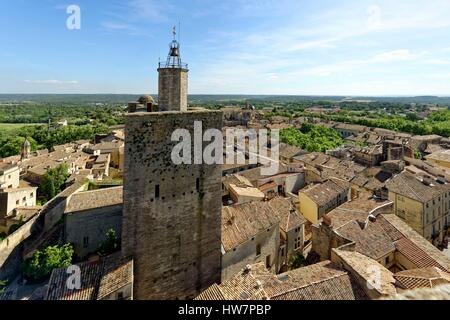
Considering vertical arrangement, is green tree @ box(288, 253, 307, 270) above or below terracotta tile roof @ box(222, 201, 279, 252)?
below

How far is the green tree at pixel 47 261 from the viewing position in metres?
18.7

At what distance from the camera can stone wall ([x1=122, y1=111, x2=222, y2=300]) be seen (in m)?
15.4

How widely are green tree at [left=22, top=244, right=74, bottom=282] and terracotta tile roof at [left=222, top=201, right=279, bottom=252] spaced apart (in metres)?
10.1

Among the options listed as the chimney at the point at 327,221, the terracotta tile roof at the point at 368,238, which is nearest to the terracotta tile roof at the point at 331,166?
the terracotta tile roof at the point at 368,238

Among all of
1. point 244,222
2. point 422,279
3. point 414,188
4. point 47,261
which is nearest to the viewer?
point 422,279

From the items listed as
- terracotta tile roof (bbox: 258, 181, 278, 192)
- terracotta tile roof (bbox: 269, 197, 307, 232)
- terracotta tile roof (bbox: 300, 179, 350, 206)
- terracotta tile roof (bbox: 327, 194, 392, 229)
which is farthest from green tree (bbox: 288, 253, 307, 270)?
terracotta tile roof (bbox: 258, 181, 278, 192)

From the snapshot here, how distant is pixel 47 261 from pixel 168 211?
912 centimetres

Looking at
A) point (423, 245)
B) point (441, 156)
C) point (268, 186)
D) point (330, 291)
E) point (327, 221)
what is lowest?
point (330, 291)

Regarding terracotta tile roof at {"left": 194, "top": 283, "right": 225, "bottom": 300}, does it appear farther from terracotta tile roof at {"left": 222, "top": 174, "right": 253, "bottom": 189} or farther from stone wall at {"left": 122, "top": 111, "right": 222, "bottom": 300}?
terracotta tile roof at {"left": 222, "top": 174, "right": 253, "bottom": 189}

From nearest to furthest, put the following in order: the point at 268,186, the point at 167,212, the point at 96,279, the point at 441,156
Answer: the point at 96,279, the point at 167,212, the point at 268,186, the point at 441,156

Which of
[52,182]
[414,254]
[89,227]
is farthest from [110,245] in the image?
[414,254]

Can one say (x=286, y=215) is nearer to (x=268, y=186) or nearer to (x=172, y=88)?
(x=268, y=186)

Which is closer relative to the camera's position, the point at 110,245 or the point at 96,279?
the point at 96,279

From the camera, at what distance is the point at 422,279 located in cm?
1545
